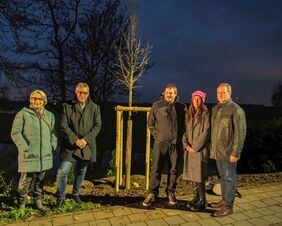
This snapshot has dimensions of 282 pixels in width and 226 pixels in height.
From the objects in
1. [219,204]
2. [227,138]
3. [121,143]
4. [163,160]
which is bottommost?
[219,204]

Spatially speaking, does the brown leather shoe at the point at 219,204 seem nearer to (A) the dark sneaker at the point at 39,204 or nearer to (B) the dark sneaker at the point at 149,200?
(B) the dark sneaker at the point at 149,200

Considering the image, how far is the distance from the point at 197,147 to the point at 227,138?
1.61 feet

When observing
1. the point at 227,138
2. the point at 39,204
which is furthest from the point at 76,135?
the point at 227,138

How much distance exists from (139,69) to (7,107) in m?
5.58

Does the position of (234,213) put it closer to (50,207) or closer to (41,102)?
(50,207)

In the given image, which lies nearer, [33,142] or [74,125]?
[33,142]

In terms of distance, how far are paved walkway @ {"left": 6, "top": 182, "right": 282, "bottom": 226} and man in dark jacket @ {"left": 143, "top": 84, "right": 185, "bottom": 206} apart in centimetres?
31

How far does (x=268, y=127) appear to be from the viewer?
988 centimetres

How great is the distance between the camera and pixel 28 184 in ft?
17.7

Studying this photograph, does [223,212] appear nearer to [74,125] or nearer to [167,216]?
[167,216]

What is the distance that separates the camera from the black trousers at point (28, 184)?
535 centimetres

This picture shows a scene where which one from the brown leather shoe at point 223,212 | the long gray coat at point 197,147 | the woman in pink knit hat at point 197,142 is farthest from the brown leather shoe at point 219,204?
the long gray coat at point 197,147

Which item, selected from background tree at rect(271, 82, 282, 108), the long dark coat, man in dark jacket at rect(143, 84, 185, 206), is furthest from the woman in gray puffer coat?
background tree at rect(271, 82, 282, 108)

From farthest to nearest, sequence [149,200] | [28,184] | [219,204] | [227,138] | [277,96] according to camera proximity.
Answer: [277,96] < [149,200] < [219,204] < [28,184] < [227,138]
